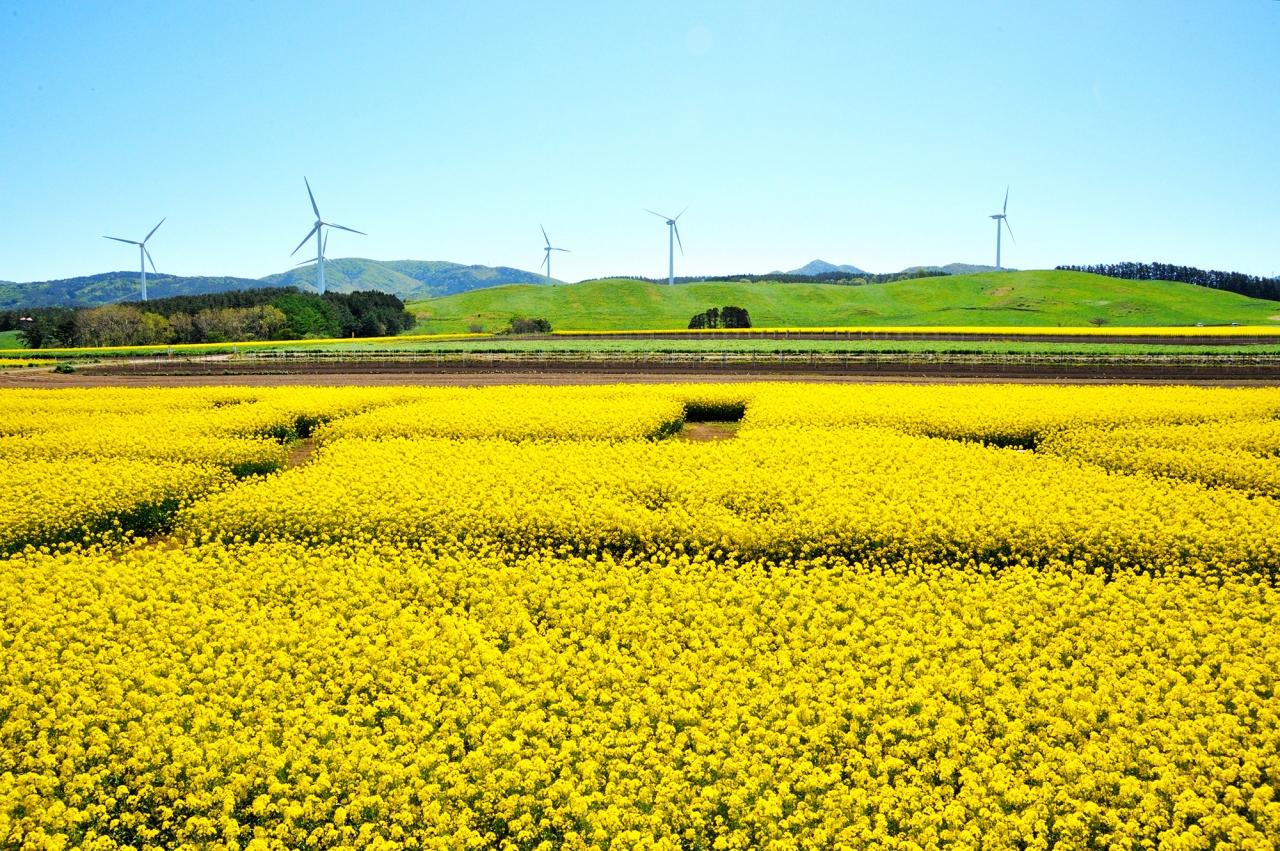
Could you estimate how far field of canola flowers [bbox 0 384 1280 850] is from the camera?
780 centimetres

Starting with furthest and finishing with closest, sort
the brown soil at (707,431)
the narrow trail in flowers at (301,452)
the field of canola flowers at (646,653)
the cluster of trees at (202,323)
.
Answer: the cluster of trees at (202,323), the brown soil at (707,431), the narrow trail in flowers at (301,452), the field of canola flowers at (646,653)

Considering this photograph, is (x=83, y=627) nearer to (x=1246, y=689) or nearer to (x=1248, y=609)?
(x=1246, y=689)

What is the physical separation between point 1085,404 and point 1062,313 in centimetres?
14871

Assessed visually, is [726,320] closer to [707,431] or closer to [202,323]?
[202,323]

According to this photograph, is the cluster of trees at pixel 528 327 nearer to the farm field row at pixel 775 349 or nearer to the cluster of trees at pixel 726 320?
the cluster of trees at pixel 726 320

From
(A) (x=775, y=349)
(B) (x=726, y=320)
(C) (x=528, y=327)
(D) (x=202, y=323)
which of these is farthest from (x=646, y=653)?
(B) (x=726, y=320)

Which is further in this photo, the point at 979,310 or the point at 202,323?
the point at 979,310

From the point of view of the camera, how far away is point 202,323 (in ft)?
394

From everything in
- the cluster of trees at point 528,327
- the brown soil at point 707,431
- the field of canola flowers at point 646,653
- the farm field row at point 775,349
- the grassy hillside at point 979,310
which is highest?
the grassy hillside at point 979,310

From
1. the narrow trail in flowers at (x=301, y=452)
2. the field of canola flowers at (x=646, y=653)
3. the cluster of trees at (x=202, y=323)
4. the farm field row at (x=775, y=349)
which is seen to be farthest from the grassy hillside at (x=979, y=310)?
the field of canola flowers at (x=646, y=653)

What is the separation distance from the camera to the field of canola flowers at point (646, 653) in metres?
7.80

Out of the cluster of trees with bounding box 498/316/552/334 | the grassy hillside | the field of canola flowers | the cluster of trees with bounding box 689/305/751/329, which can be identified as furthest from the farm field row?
the grassy hillside

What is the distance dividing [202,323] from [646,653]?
127 m

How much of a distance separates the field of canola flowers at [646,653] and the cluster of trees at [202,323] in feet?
354
